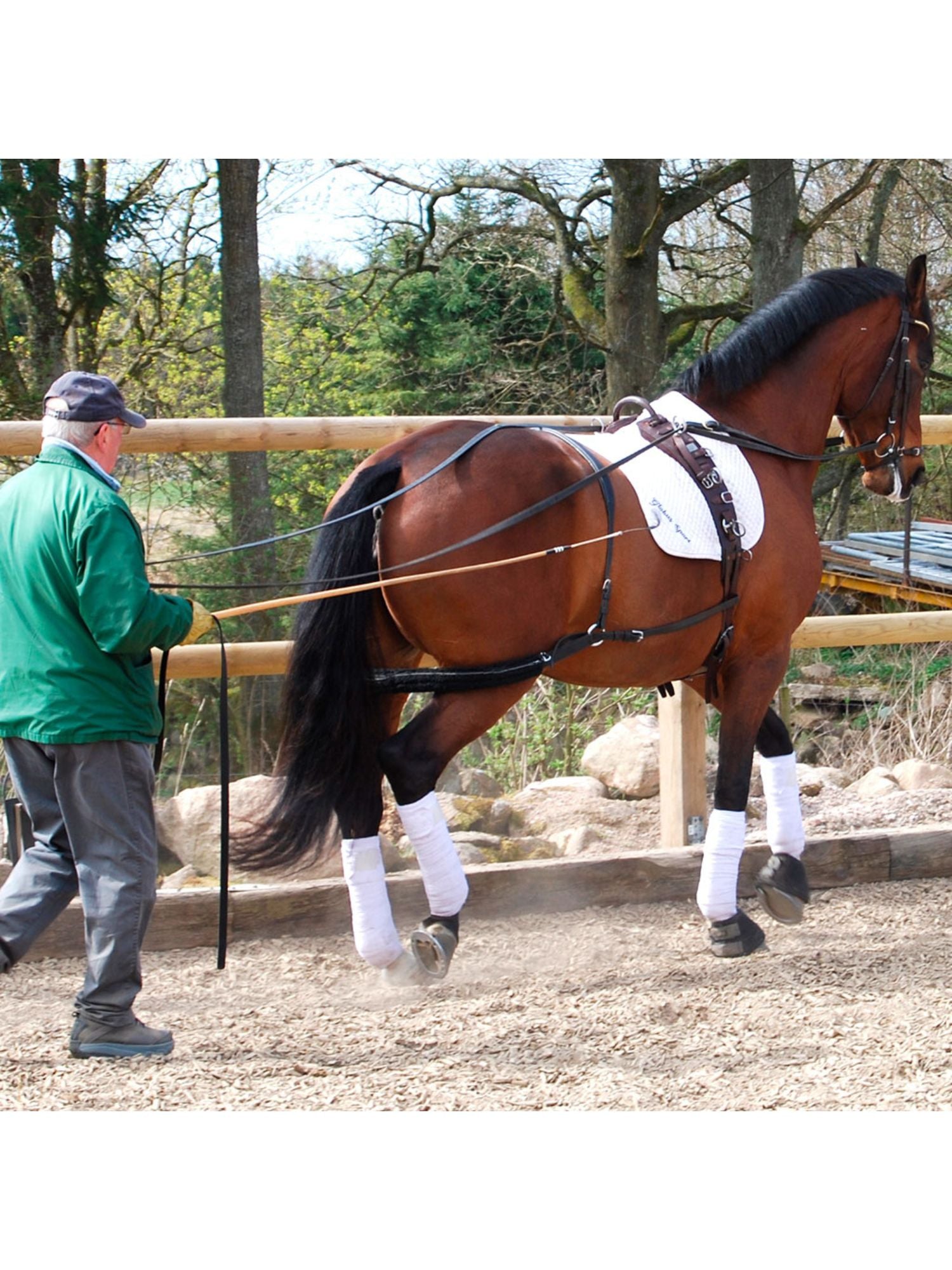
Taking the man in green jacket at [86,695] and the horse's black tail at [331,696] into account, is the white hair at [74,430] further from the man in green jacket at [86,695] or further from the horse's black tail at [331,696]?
the horse's black tail at [331,696]

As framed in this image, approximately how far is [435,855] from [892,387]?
2430mm

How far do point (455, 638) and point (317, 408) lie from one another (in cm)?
908

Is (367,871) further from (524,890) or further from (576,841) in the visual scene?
(576,841)

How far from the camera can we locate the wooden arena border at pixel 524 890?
4449mm

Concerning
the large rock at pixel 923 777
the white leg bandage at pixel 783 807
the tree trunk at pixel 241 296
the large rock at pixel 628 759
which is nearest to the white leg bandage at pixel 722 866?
the white leg bandage at pixel 783 807

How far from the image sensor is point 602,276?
12398mm

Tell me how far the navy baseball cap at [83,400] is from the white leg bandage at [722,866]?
239 cm

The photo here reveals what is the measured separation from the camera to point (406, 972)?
3.90 m

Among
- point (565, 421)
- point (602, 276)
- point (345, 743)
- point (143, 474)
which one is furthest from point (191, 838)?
point (602, 276)

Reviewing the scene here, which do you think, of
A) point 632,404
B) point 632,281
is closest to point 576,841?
point 632,404

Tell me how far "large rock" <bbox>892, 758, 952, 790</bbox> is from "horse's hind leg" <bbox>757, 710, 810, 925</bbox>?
2.28 m

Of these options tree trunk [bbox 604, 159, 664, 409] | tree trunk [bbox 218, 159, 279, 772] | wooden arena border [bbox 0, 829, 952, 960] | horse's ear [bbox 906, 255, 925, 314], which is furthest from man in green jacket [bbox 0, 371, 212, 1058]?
tree trunk [bbox 604, 159, 664, 409]

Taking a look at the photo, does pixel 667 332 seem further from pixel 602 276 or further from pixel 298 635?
pixel 298 635

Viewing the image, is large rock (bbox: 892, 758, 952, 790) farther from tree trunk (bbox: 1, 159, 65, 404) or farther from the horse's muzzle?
tree trunk (bbox: 1, 159, 65, 404)
